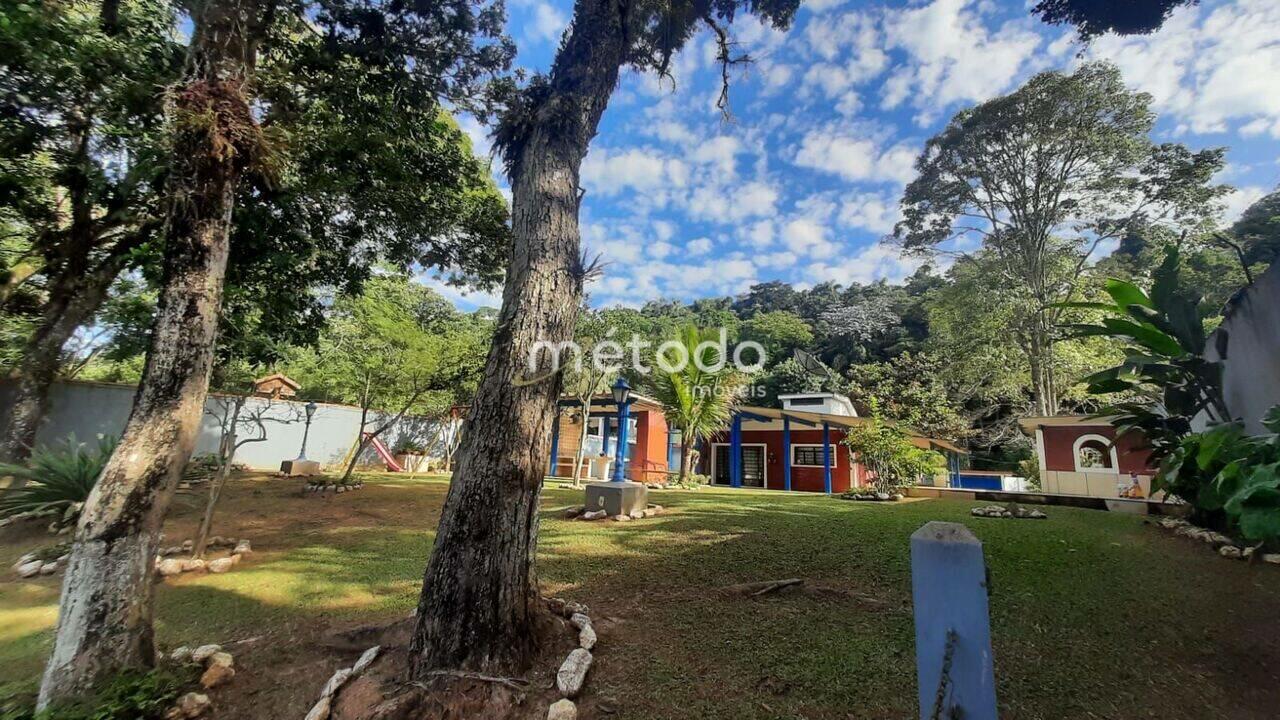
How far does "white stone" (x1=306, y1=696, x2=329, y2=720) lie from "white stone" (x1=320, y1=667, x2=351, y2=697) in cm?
4

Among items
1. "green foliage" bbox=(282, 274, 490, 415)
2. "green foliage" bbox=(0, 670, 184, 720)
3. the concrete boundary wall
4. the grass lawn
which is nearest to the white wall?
the grass lawn

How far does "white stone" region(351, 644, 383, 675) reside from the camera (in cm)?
270

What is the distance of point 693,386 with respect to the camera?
1335 centimetres

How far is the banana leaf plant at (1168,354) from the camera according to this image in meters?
4.87

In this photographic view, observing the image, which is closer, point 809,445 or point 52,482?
point 52,482

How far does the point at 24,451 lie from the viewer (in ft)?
26.1

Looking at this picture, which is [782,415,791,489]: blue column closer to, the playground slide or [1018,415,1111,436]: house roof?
[1018,415,1111,436]: house roof

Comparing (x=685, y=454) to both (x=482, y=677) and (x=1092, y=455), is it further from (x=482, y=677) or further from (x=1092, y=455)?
(x=482, y=677)

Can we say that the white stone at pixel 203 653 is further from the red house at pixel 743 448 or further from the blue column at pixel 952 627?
the red house at pixel 743 448

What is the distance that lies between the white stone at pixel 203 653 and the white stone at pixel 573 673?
220 centimetres

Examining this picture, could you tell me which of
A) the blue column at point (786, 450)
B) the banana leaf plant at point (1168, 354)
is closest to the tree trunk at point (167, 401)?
the banana leaf plant at point (1168, 354)

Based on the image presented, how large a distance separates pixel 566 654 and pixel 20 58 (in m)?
7.37

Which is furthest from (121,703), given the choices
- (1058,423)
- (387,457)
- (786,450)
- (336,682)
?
(1058,423)

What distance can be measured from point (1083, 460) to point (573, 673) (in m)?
16.7
